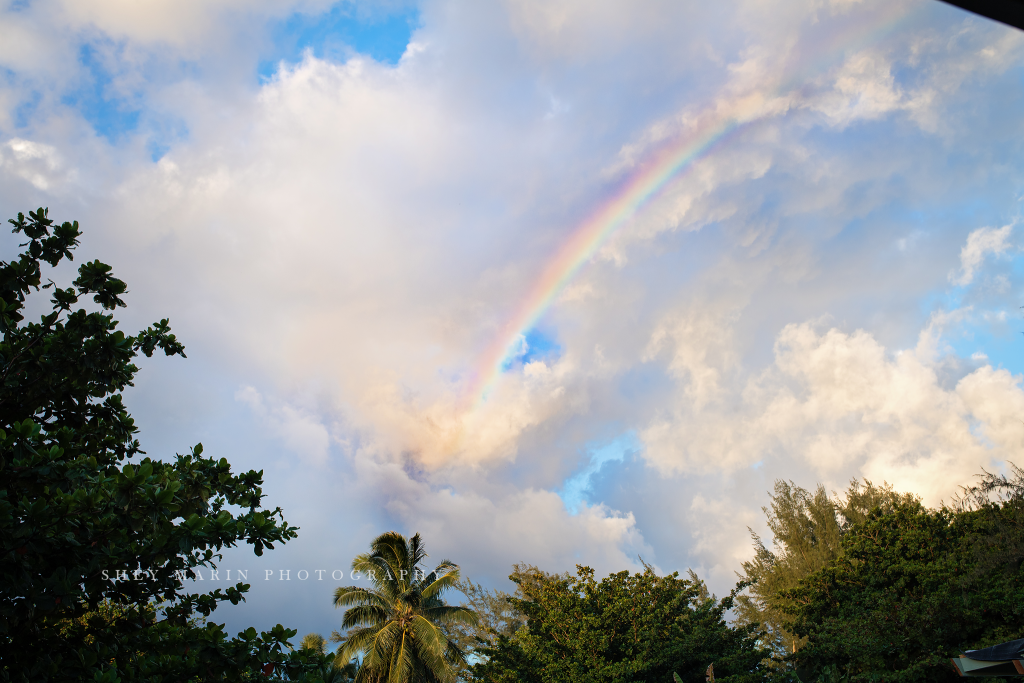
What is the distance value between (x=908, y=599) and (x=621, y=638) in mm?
10611

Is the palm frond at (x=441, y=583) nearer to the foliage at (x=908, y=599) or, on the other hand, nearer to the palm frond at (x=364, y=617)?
the palm frond at (x=364, y=617)

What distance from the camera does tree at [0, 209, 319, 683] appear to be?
192 inches

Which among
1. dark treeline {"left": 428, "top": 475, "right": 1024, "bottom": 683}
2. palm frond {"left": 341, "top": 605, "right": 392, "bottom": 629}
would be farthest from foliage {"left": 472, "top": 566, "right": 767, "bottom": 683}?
palm frond {"left": 341, "top": 605, "right": 392, "bottom": 629}

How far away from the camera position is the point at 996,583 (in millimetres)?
17922

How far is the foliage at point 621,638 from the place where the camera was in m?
17.9

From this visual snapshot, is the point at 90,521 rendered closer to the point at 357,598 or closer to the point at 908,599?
the point at 357,598

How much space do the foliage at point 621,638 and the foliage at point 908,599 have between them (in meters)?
3.18

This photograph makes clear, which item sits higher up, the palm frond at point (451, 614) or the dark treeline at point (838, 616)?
the palm frond at point (451, 614)

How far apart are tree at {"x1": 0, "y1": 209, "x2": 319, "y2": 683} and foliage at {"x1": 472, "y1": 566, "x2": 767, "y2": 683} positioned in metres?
14.8

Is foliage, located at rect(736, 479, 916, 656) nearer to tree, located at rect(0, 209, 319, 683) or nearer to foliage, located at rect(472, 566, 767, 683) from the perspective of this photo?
foliage, located at rect(472, 566, 767, 683)

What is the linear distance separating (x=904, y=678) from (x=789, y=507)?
1686 centimetres

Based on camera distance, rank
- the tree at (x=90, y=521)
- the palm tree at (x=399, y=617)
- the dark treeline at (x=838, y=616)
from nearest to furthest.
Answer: the tree at (x=90, y=521)
the dark treeline at (x=838, y=616)
the palm tree at (x=399, y=617)

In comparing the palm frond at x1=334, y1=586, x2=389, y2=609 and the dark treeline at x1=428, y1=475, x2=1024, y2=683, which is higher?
the palm frond at x1=334, y1=586, x2=389, y2=609

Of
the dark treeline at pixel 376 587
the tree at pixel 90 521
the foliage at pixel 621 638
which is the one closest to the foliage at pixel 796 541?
the dark treeline at pixel 376 587
